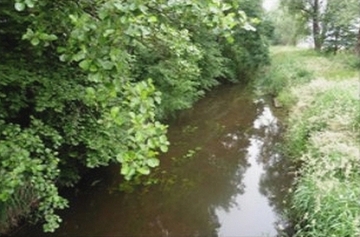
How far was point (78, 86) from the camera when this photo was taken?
16.2 ft

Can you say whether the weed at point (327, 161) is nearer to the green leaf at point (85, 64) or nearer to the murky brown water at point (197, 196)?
the murky brown water at point (197, 196)

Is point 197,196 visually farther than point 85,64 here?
Yes

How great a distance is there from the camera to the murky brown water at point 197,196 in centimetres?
684

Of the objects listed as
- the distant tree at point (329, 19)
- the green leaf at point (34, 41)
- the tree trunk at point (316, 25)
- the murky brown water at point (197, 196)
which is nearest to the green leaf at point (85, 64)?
the green leaf at point (34, 41)

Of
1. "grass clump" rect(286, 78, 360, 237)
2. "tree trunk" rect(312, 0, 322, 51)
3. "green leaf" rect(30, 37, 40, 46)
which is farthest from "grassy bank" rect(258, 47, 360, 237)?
"tree trunk" rect(312, 0, 322, 51)

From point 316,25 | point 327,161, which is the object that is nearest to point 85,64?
point 327,161

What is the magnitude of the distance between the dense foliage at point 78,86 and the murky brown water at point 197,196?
3.40ft

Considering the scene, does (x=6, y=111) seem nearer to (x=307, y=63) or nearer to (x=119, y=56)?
(x=119, y=56)

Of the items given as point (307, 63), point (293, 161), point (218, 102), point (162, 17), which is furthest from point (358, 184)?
point (307, 63)

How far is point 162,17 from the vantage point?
122 inches

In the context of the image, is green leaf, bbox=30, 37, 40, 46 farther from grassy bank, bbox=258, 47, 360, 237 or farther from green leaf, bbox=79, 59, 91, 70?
grassy bank, bbox=258, 47, 360, 237

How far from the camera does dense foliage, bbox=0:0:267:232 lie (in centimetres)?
239

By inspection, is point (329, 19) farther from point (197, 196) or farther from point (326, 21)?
point (197, 196)

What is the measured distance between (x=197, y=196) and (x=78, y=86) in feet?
12.8
